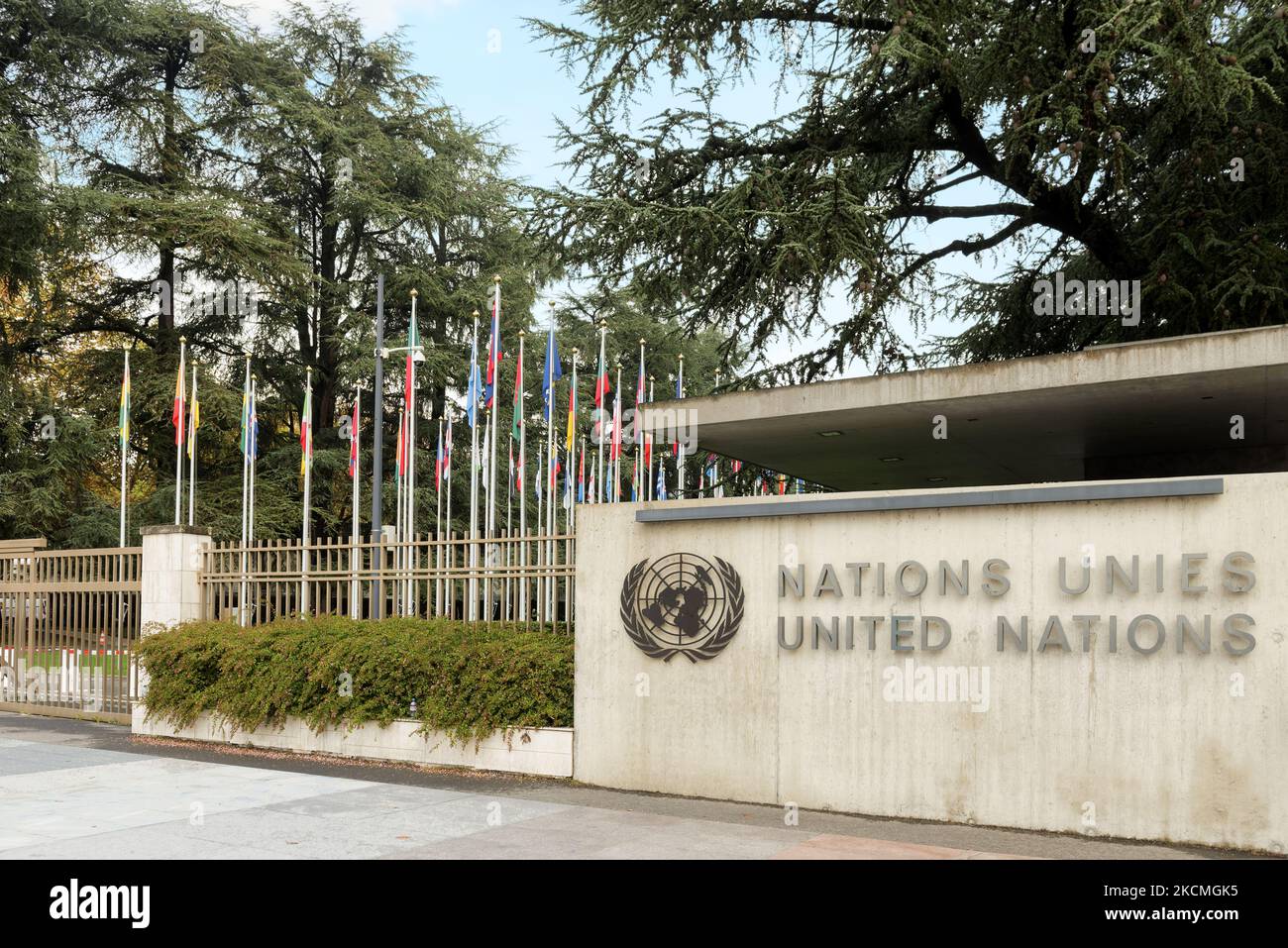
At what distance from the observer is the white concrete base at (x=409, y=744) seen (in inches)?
445

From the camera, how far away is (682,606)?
10633 mm

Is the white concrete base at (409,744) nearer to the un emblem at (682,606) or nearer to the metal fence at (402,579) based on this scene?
the metal fence at (402,579)

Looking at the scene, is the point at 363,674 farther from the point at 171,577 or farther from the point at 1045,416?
the point at 1045,416

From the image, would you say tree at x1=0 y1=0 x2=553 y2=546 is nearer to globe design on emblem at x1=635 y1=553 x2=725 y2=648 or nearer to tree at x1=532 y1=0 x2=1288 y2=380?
tree at x1=532 y1=0 x2=1288 y2=380

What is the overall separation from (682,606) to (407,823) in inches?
122

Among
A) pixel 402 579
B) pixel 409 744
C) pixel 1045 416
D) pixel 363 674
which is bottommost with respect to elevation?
pixel 409 744

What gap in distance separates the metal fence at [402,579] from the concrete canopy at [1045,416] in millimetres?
2148

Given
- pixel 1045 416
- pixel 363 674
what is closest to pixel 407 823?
pixel 363 674

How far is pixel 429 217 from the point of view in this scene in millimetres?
37344

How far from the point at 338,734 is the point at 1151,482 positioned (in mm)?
8604

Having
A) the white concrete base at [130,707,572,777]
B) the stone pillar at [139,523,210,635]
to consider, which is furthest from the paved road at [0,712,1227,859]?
the stone pillar at [139,523,210,635]

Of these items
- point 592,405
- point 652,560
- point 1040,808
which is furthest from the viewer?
point 592,405
